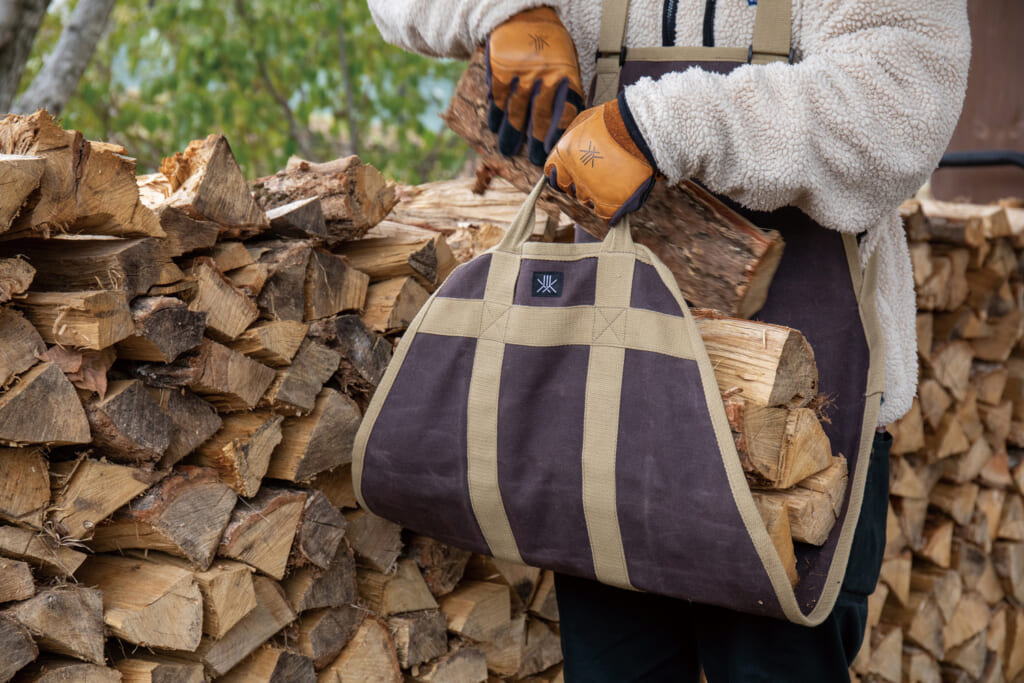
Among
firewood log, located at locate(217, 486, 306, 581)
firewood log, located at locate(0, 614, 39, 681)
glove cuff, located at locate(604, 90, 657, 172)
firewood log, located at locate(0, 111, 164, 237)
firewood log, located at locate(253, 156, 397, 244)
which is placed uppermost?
glove cuff, located at locate(604, 90, 657, 172)

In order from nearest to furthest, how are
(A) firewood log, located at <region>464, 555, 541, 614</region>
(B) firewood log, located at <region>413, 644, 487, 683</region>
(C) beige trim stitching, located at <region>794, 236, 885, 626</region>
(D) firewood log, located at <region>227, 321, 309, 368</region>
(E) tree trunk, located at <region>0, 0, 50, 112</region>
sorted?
(C) beige trim stitching, located at <region>794, 236, 885, 626</region>, (D) firewood log, located at <region>227, 321, 309, 368</region>, (B) firewood log, located at <region>413, 644, 487, 683</region>, (A) firewood log, located at <region>464, 555, 541, 614</region>, (E) tree trunk, located at <region>0, 0, 50, 112</region>

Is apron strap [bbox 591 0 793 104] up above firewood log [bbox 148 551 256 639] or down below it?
above

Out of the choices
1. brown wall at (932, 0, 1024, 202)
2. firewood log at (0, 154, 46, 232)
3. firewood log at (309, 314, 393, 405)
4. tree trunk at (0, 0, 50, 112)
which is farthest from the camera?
brown wall at (932, 0, 1024, 202)

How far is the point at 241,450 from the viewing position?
121 cm

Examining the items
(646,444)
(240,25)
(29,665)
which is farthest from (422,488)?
(240,25)

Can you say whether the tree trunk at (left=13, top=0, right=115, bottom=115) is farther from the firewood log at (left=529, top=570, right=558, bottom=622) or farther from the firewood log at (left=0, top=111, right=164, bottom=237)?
the firewood log at (left=529, top=570, right=558, bottom=622)

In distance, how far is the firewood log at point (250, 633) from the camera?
1.17 m

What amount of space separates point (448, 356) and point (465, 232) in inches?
23.7

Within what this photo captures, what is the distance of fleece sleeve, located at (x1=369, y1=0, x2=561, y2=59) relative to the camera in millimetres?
1126

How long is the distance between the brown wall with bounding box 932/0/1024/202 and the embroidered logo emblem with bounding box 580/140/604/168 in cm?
312

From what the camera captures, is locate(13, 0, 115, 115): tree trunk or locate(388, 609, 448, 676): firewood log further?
locate(13, 0, 115, 115): tree trunk

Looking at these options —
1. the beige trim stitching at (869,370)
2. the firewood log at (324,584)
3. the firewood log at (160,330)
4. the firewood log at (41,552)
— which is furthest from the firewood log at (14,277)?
the beige trim stitching at (869,370)

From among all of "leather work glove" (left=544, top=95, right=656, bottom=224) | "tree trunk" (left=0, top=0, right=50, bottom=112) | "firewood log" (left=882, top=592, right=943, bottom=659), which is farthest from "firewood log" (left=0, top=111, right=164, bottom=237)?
"firewood log" (left=882, top=592, right=943, bottom=659)

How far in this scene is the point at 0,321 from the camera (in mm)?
985
